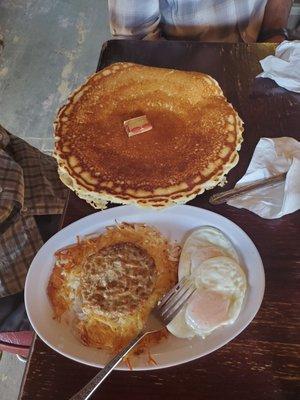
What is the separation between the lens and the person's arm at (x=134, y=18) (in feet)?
3.78

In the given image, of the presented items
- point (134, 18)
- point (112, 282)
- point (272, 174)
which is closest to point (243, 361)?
point (112, 282)

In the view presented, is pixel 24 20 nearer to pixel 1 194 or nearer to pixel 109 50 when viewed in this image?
Result: pixel 109 50

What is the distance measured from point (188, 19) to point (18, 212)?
0.66 metres

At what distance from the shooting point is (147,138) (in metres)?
0.86

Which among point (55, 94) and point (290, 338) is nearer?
point (290, 338)

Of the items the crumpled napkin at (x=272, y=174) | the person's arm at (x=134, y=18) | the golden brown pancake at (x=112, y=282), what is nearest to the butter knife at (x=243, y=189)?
the crumpled napkin at (x=272, y=174)

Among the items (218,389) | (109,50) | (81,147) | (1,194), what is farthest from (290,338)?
(109,50)

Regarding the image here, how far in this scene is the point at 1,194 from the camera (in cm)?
96

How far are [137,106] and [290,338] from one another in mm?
500

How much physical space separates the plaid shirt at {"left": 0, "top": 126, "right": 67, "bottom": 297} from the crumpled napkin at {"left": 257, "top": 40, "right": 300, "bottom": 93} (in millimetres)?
523

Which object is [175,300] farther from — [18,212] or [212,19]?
[212,19]

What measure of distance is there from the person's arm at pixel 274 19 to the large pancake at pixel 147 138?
1.54ft

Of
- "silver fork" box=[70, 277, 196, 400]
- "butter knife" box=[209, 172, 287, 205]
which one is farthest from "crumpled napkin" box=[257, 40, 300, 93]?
"silver fork" box=[70, 277, 196, 400]

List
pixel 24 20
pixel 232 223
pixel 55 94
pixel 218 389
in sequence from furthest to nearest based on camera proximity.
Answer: pixel 24 20, pixel 55 94, pixel 232 223, pixel 218 389
